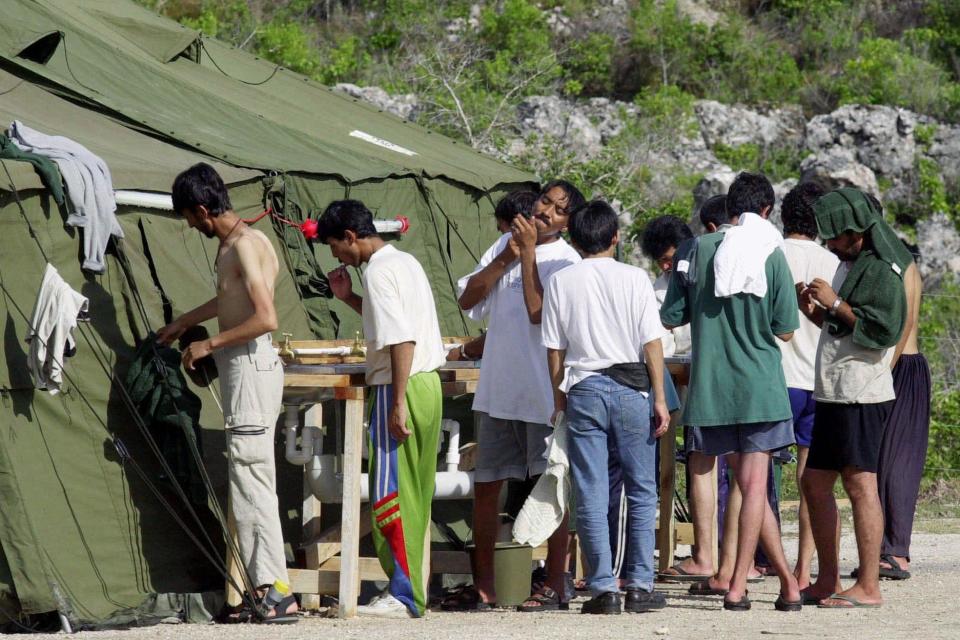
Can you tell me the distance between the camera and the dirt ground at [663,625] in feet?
15.5

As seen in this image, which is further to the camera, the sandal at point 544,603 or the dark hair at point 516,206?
the dark hair at point 516,206

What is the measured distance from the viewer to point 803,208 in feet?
20.0

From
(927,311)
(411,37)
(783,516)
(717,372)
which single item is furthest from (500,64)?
(717,372)

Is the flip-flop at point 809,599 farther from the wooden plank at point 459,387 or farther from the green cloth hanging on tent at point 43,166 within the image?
the green cloth hanging on tent at point 43,166

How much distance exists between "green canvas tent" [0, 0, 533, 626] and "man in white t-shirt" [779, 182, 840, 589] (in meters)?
2.15

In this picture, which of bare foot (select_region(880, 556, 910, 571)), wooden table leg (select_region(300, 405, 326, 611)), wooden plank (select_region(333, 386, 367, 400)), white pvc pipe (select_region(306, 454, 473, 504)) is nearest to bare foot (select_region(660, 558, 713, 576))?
bare foot (select_region(880, 556, 910, 571))

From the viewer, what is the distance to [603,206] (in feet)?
17.4

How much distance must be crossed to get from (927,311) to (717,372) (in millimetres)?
9748

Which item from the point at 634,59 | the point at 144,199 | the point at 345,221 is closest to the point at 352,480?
the point at 345,221

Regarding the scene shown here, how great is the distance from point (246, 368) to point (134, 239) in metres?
0.89

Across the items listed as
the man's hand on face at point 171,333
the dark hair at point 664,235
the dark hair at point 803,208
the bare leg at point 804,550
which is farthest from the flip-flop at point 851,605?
the man's hand on face at point 171,333

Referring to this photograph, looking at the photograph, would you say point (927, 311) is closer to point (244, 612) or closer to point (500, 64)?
point (500, 64)

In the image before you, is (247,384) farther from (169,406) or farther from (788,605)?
(788,605)

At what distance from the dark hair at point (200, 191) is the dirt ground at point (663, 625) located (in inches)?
58.5
